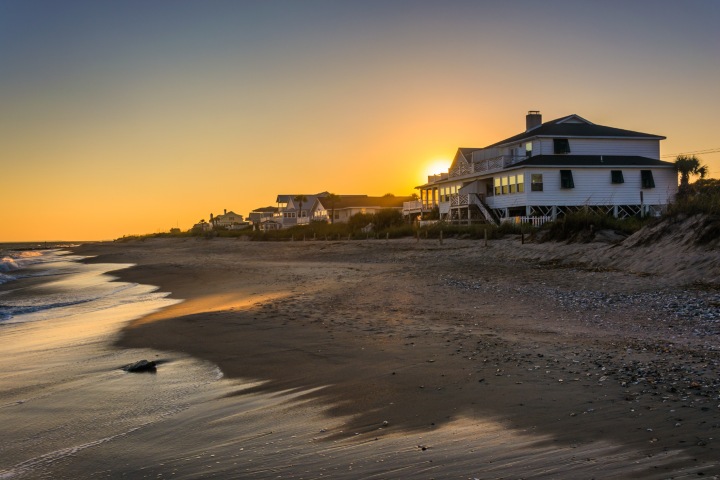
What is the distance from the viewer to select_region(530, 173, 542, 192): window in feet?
142

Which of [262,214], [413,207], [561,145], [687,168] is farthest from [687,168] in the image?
[262,214]

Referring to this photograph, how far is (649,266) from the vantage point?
17.5 m

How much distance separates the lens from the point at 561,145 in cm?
4656

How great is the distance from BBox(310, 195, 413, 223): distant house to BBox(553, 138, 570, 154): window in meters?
44.6

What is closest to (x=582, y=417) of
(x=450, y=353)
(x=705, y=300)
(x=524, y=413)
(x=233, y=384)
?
(x=524, y=413)

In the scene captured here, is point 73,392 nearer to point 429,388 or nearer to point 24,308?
point 429,388

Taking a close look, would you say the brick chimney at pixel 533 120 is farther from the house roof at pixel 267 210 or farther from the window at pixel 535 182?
the house roof at pixel 267 210

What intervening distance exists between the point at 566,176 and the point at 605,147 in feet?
20.0

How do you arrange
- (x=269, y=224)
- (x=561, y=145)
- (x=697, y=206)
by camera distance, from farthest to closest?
1. (x=269, y=224)
2. (x=561, y=145)
3. (x=697, y=206)

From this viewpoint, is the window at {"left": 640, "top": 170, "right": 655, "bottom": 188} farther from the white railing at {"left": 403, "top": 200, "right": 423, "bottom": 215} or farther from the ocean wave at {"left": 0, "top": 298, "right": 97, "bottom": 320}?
the ocean wave at {"left": 0, "top": 298, "right": 97, "bottom": 320}

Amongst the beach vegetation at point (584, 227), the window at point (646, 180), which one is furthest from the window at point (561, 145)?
the beach vegetation at point (584, 227)

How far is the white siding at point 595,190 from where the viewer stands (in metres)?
43.4

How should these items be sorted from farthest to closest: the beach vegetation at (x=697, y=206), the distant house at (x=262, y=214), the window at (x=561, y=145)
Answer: the distant house at (x=262, y=214), the window at (x=561, y=145), the beach vegetation at (x=697, y=206)

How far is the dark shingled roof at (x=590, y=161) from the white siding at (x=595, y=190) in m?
0.39
